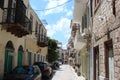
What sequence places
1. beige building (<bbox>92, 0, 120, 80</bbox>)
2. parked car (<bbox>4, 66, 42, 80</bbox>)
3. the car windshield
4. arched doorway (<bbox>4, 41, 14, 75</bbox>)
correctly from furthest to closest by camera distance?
1. arched doorway (<bbox>4, 41, 14, 75</bbox>)
2. the car windshield
3. parked car (<bbox>4, 66, 42, 80</bbox>)
4. beige building (<bbox>92, 0, 120, 80</bbox>)

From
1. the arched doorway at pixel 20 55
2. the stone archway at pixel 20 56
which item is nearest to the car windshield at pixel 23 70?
the stone archway at pixel 20 56

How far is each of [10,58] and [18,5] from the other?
4.24 m

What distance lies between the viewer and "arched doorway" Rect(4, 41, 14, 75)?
56.5 ft

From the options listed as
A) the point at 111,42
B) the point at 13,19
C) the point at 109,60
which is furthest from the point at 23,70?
the point at 111,42

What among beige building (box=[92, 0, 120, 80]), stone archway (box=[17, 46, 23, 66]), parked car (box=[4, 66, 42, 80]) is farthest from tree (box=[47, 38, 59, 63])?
beige building (box=[92, 0, 120, 80])

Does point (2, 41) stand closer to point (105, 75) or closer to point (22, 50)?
point (22, 50)

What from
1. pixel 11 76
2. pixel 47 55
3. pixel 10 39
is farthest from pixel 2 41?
pixel 47 55

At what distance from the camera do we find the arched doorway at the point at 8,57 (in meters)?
17.2

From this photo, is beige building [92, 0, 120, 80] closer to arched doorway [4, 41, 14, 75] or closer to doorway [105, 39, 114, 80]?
doorway [105, 39, 114, 80]

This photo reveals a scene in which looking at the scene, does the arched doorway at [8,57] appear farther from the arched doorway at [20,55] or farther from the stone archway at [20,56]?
the arched doorway at [20,55]

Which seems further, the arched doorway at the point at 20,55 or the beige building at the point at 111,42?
the arched doorway at the point at 20,55

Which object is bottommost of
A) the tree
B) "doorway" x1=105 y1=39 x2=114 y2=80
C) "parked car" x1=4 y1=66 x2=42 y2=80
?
"parked car" x1=4 y1=66 x2=42 y2=80

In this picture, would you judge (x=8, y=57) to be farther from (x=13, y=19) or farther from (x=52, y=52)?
(x=52, y=52)

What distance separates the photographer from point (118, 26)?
7137 millimetres
